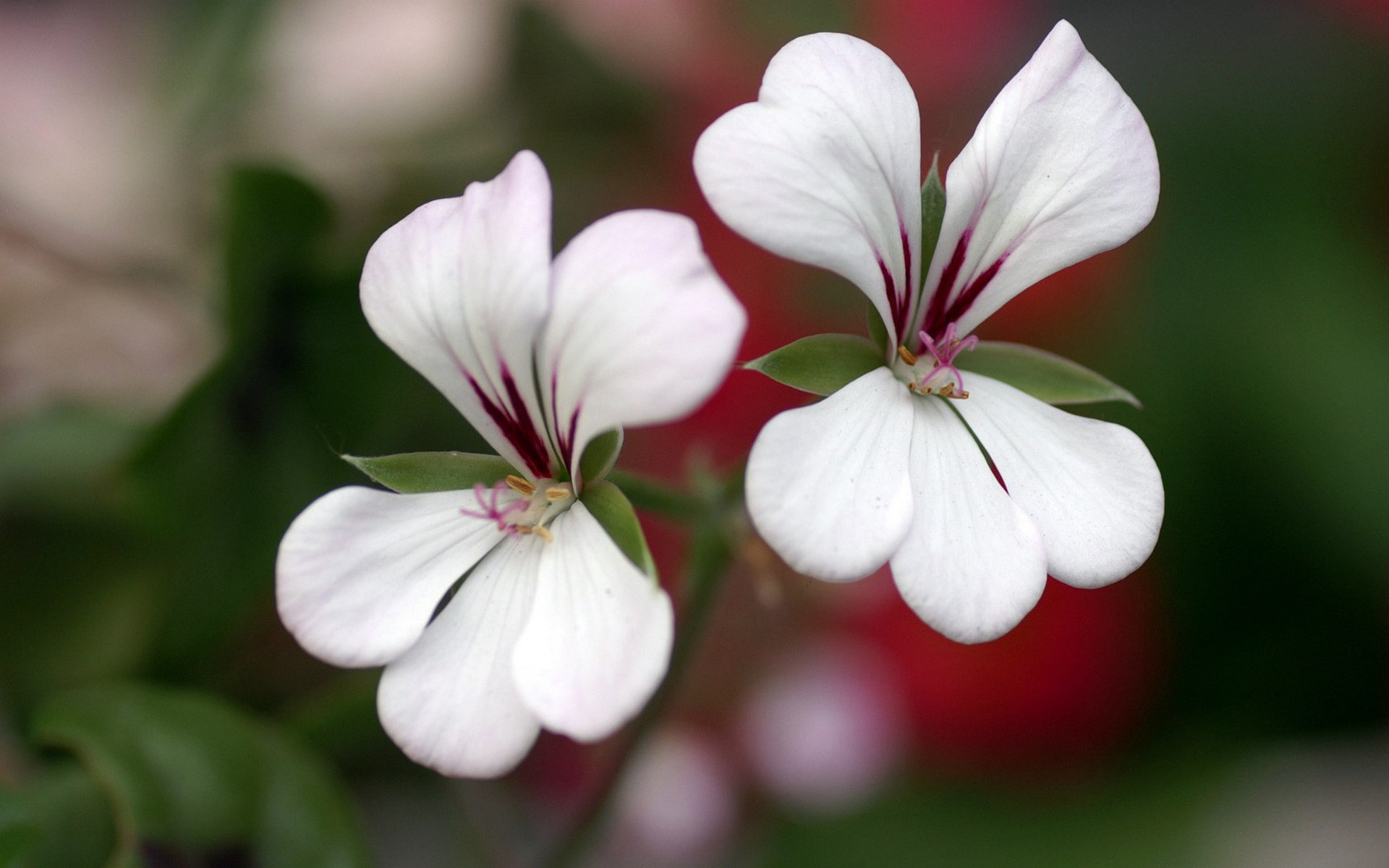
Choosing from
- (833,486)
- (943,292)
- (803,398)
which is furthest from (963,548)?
(803,398)

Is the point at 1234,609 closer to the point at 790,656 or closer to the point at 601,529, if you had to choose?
the point at 790,656

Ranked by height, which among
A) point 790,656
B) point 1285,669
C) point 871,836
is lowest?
point 871,836

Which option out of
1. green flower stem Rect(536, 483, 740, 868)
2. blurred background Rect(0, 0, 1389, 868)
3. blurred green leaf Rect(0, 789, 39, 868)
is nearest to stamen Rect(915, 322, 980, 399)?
green flower stem Rect(536, 483, 740, 868)

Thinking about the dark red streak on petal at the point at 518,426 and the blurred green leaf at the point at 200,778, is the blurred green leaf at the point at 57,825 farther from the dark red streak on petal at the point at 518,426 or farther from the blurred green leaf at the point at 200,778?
the dark red streak on petal at the point at 518,426

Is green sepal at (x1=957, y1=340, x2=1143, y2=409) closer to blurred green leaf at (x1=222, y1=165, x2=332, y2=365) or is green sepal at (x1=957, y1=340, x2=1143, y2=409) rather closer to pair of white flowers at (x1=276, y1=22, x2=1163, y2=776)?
pair of white flowers at (x1=276, y1=22, x2=1163, y2=776)

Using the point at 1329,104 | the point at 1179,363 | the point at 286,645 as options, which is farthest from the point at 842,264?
the point at 1329,104

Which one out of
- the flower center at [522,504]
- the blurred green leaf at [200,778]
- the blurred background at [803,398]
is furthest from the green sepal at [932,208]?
the blurred green leaf at [200,778]
